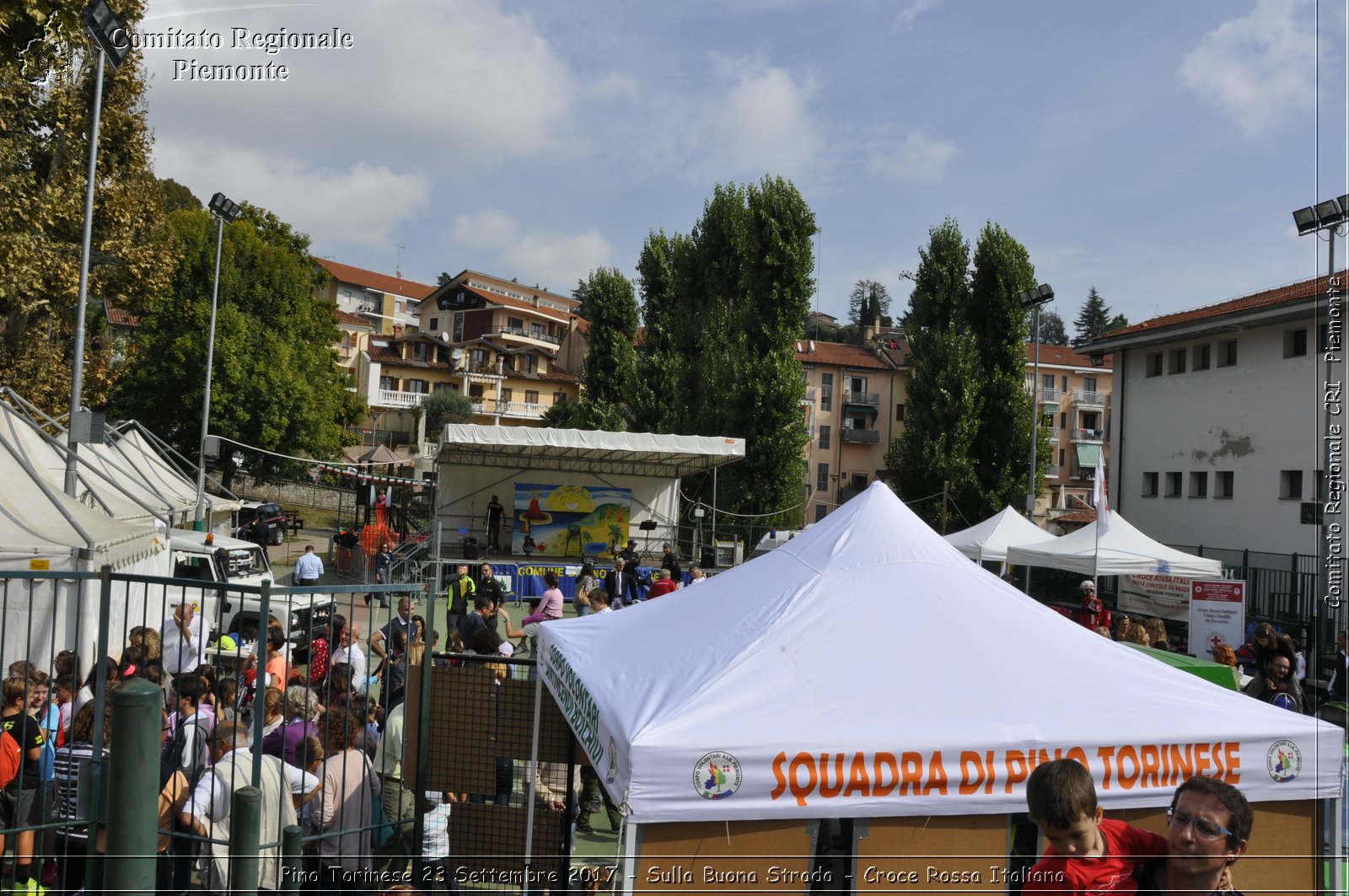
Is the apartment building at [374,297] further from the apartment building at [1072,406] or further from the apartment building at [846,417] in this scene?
the apartment building at [1072,406]

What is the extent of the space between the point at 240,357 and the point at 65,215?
21374mm

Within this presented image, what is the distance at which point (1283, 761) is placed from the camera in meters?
4.84

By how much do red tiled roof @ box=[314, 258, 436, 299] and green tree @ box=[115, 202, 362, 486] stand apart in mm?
40214

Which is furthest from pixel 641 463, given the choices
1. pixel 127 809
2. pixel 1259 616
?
pixel 127 809

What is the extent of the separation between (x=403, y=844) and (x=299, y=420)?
3944 cm

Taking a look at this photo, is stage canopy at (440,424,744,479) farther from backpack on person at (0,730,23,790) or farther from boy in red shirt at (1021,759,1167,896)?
boy in red shirt at (1021,759,1167,896)

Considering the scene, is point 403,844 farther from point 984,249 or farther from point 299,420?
point 299,420

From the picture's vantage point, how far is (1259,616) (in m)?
20.6

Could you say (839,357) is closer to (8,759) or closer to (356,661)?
(356,661)

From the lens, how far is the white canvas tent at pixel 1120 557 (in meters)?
17.8

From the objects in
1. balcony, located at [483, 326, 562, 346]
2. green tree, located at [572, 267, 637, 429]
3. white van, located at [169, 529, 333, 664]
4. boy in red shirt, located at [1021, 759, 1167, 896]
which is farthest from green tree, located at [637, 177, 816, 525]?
balcony, located at [483, 326, 562, 346]

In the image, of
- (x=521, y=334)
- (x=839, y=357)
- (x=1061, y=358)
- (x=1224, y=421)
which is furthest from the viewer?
(x=521, y=334)

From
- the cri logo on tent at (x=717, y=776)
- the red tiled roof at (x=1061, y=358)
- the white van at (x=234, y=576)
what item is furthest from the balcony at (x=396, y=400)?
the cri logo on tent at (x=717, y=776)

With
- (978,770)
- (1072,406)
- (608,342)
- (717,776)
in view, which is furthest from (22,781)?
(1072,406)
